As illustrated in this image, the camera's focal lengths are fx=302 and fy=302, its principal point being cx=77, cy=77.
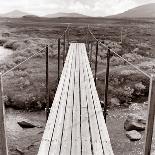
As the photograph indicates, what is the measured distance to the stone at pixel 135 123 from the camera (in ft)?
28.2

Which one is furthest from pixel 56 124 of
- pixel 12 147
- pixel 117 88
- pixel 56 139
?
pixel 117 88

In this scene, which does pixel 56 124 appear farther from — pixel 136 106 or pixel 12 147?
pixel 136 106

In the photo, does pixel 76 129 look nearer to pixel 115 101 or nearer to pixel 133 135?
pixel 133 135

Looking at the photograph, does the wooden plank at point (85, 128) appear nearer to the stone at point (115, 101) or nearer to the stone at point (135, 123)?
the stone at point (135, 123)

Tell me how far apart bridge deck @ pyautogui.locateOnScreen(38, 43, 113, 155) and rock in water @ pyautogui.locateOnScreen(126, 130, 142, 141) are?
1748 mm

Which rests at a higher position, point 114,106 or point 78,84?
point 78,84

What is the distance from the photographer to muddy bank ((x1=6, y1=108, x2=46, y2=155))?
24.8ft

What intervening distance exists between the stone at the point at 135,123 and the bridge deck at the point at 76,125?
5.59 ft

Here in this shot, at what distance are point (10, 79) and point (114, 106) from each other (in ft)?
16.9

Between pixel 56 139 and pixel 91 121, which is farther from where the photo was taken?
pixel 91 121

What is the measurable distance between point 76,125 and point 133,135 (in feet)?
11.2

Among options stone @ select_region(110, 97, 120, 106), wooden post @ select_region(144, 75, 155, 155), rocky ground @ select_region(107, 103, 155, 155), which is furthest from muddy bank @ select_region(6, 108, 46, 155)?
wooden post @ select_region(144, 75, 155, 155)

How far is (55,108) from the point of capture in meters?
6.09

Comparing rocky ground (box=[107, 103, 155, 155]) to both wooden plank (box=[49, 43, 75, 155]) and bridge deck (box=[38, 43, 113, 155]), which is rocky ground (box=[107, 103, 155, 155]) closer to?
bridge deck (box=[38, 43, 113, 155])
